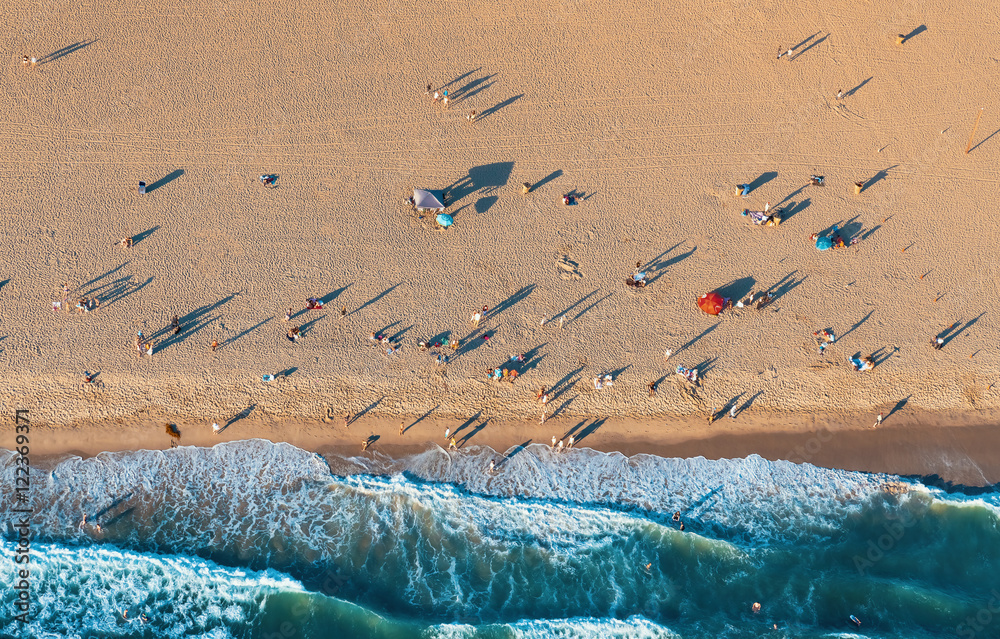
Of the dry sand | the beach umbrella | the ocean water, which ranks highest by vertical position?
the dry sand

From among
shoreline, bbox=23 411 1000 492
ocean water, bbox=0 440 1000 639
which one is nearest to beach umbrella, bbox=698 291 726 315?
shoreline, bbox=23 411 1000 492

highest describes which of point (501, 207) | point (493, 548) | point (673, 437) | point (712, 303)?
point (501, 207)

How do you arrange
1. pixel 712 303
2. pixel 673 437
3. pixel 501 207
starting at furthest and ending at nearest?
pixel 501 207, pixel 712 303, pixel 673 437

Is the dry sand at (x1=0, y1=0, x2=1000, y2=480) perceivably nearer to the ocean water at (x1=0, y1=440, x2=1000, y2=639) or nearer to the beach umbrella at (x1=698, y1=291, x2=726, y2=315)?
the beach umbrella at (x1=698, y1=291, x2=726, y2=315)

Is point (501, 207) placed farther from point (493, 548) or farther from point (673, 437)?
point (493, 548)

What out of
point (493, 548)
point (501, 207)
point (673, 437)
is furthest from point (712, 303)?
point (493, 548)

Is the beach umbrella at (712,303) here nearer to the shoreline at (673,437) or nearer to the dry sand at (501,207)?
the dry sand at (501,207)
